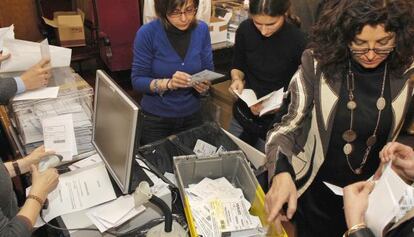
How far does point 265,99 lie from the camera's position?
178 centimetres

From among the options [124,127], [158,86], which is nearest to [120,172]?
[124,127]

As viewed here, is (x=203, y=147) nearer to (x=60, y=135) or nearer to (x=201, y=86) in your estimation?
(x=201, y=86)

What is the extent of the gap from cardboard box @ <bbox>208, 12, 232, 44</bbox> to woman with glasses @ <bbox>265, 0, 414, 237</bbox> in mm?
1806

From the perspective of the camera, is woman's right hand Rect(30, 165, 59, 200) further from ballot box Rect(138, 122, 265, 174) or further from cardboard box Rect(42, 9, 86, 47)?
cardboard box Rect(42, 9, 86, 47)

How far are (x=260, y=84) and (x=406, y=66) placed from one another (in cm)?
81

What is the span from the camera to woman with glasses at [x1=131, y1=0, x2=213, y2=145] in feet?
5.68

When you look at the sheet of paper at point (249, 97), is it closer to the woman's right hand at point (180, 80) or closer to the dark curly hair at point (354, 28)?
the woman's right hand at point (180, 80)

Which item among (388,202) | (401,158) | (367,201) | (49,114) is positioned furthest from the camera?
(49,114)

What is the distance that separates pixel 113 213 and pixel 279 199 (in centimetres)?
55

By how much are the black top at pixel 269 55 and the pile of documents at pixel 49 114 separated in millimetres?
836

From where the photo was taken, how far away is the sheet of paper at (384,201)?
830 millimetres

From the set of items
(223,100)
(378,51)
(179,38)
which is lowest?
(223,100)

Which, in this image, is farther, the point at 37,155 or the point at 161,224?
the point at 37,155

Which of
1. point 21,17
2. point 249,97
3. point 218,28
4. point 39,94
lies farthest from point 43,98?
point 21,17
